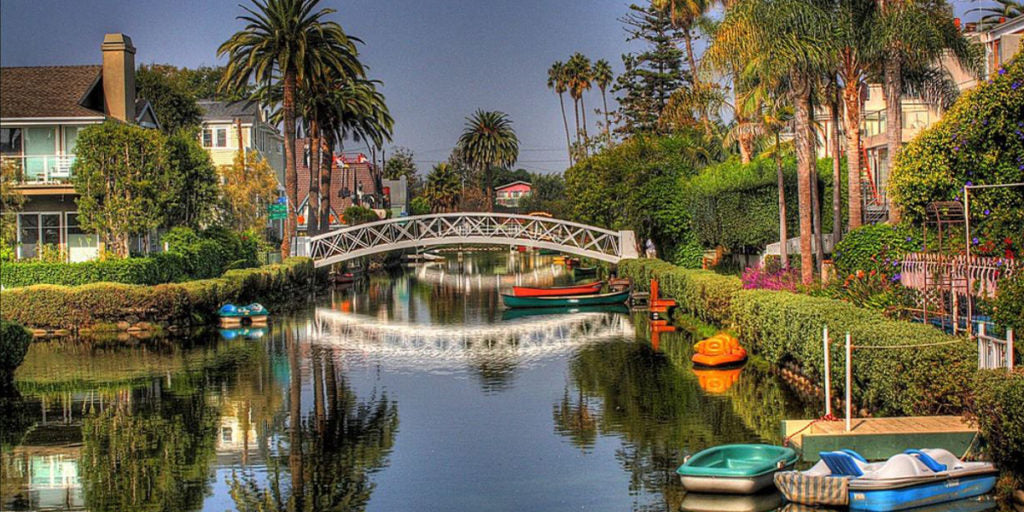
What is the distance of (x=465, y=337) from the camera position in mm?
40125

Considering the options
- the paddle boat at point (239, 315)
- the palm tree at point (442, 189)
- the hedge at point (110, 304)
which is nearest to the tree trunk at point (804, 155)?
the paddle boat at point (239, 315)

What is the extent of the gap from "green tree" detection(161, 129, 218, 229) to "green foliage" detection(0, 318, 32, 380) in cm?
1672

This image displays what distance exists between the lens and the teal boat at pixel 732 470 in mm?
15656

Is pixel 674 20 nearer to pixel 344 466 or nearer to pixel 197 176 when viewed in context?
pixel 197 176

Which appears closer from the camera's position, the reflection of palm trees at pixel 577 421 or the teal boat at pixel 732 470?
the teal boat at pixel 732 470

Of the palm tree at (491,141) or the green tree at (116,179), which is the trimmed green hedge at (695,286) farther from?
the palm tree at (491,141)

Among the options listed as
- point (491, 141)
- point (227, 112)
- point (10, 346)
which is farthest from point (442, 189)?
point (10, 346)

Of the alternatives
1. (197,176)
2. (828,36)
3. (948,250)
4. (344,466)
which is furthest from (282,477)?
(197,176)

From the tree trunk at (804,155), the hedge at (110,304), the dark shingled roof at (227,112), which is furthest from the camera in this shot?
the dark shingled roof at (227,112)

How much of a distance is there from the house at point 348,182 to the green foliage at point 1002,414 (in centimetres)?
8367

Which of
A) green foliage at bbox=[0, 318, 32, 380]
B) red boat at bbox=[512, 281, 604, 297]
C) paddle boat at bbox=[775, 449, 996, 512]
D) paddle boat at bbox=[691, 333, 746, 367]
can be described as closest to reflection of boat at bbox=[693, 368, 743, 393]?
paddle boat at bbox=[691, 333, 746, 367]

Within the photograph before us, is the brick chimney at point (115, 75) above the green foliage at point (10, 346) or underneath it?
above

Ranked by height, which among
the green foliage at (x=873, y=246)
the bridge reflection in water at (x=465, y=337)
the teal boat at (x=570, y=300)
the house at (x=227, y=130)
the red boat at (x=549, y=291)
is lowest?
the bridge reflection in water at (x=465, y=337)

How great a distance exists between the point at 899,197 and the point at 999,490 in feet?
45.8
